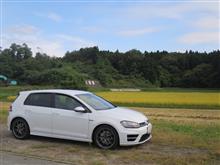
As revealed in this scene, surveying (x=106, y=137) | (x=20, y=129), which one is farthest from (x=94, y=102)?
(x=20, y=129)

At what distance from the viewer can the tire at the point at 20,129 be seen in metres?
9.30

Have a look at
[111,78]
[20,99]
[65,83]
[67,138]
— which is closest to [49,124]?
[67,138]

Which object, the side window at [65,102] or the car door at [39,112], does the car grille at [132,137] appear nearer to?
the side window at [65,102]

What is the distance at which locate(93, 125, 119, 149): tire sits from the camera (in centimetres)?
798

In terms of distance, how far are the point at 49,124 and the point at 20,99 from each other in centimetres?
141

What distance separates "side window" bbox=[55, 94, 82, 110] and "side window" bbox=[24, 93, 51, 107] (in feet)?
0.92

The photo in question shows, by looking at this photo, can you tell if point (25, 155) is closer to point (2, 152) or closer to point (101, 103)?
point (2, 152)

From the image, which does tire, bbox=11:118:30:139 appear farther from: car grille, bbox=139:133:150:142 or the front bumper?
car grille, bbox=139:133:150:142

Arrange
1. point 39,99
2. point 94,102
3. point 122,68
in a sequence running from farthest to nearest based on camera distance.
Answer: point 122,68
point 39,99
point 94,102

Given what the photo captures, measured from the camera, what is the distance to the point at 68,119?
8.54 meters

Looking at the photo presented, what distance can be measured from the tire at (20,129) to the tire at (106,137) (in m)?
2.21

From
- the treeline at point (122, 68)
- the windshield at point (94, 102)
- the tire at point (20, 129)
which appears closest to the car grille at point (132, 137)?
the windshield at point (94, 102)

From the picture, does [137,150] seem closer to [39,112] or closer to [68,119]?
[68,119]

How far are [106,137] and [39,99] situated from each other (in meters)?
2.44
